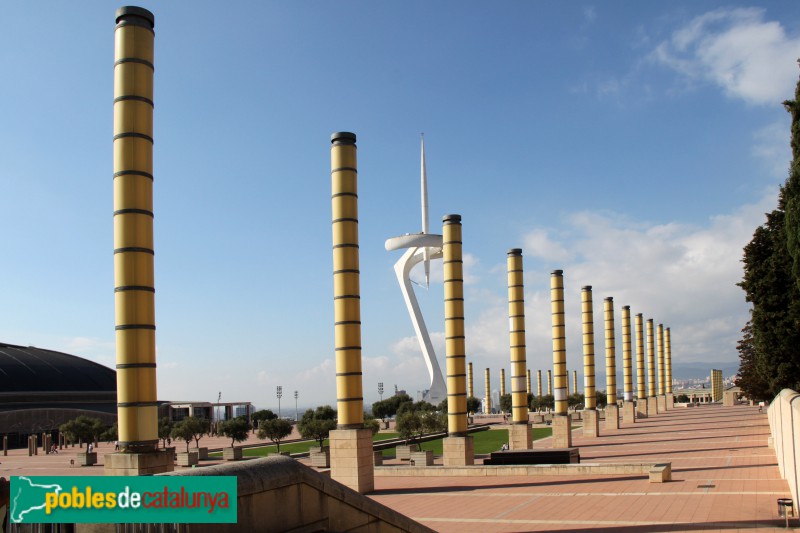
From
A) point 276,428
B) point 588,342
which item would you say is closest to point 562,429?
point 588,342

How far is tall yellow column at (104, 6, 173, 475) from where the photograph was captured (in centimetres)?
1695

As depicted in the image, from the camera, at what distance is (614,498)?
838 inches

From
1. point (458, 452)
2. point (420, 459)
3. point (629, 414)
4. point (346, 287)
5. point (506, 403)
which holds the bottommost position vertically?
point (506, 403)

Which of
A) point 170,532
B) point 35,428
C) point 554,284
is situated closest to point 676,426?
point 554,284

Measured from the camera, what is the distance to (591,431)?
4762 cm

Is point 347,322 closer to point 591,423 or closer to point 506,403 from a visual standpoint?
point 591,423

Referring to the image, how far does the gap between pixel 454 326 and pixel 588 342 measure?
19824mm

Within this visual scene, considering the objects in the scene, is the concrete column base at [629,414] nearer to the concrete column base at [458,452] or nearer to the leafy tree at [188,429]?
the leafy tree at [188,429]

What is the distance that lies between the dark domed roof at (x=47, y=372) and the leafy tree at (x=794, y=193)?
263 ft

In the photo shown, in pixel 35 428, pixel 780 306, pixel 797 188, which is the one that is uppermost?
pixel 797 188

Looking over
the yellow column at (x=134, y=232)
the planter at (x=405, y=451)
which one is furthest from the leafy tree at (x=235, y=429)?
the yellow column at (x=134, y=232)

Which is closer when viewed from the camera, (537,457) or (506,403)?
(537,457)

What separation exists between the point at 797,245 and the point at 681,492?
9.93 meters

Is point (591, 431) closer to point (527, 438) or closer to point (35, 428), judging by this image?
point (527, 438)
